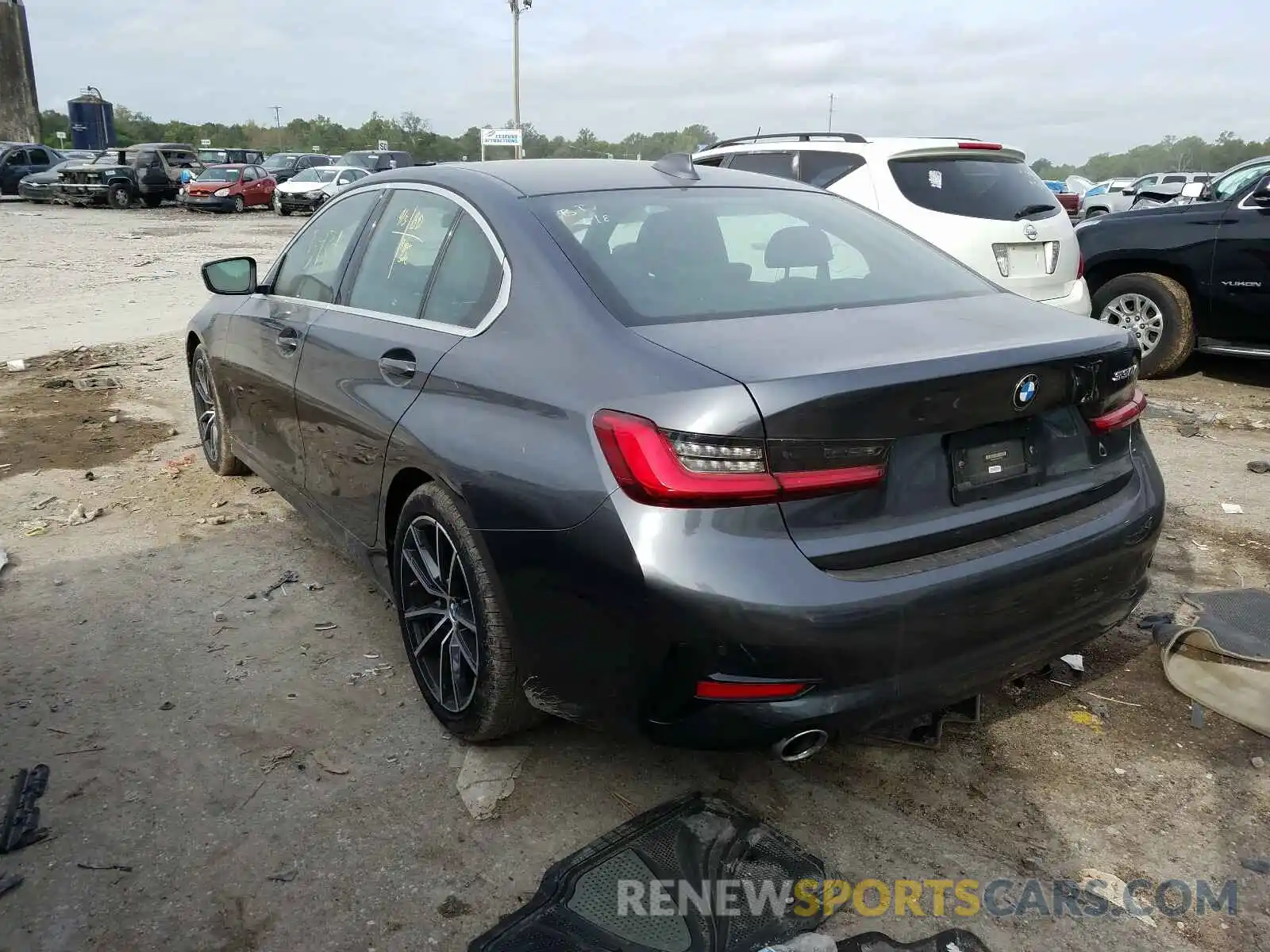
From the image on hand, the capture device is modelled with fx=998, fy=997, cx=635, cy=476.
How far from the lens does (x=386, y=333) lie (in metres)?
3.19

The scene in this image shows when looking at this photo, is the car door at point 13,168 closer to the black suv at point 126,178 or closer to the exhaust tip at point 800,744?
the black suv at point 126,178

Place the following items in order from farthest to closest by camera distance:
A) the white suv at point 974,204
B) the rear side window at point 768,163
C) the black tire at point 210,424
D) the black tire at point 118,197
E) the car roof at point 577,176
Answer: the black tire at point 118,197 < the rear side window at point 768,163 < the white suv at point 974,204 < the black tire at point 210,424 < the car roof at point 577,176

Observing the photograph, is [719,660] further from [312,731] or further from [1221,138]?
[1221,138]

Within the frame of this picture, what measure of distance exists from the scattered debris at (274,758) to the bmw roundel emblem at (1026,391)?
2228 millimetres

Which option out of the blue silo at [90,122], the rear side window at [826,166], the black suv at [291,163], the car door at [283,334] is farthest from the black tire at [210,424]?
the blue silo at [90,122]

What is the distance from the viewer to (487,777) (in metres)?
2.81

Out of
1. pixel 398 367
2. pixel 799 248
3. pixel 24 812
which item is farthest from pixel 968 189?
pixel 24 812

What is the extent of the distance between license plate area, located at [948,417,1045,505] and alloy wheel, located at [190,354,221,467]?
4.07 m

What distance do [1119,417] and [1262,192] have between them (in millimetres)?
5830

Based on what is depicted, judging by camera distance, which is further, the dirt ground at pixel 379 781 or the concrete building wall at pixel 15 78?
the concrete building wall at pixel 15 78

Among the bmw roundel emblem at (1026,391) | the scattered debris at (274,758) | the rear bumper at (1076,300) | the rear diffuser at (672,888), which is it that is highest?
the bmw roundel emblem at (1026,391)

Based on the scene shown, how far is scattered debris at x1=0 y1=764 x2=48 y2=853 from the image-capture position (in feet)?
8.37

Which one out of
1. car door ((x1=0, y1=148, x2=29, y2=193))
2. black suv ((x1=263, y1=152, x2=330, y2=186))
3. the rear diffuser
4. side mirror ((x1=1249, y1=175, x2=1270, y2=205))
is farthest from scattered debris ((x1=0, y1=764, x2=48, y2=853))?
black suv ((x1=263, y1=152, x2=330, y2=186))

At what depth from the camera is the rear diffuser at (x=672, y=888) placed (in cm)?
219
